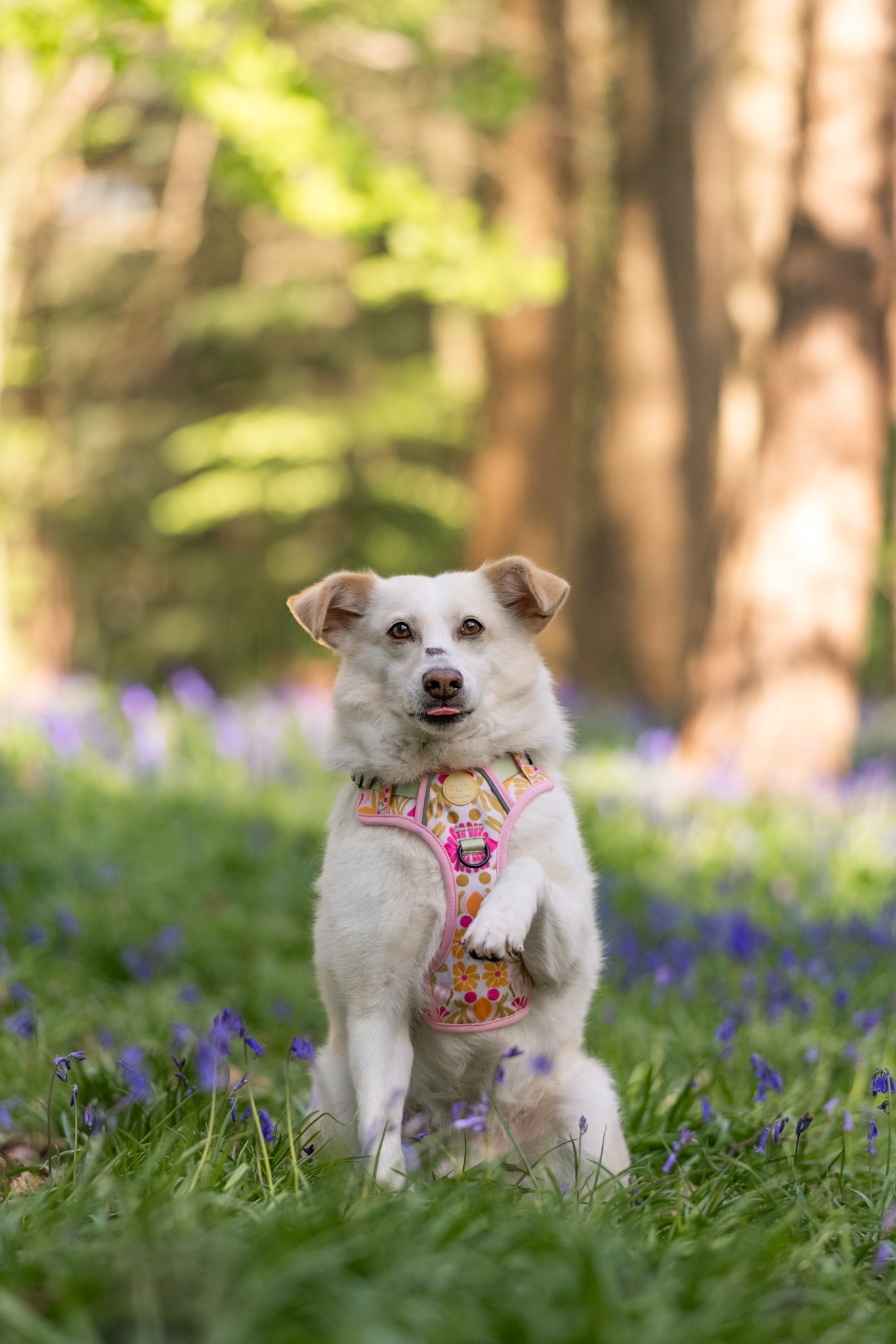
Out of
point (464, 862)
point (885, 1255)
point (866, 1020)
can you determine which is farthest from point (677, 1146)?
point (866, 1020)

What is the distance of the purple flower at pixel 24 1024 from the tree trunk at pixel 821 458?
16.5ft

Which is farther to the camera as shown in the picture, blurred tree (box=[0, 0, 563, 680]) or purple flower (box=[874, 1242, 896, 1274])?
blurred tree (box=[0, 0, 563, 680])

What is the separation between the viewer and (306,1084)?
4137mm

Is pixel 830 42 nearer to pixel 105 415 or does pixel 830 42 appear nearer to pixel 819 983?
pixel 819 983

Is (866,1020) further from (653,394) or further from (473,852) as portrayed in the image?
(653,394)

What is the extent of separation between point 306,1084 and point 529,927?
1.49m

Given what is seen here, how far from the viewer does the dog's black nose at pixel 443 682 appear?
3.14 m

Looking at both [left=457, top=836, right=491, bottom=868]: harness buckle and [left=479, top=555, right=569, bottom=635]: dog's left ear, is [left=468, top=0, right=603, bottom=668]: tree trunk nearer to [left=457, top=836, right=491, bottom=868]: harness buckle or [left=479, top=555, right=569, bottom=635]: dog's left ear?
[left=479, top=555, right=569, bottom=635]: dog's left ear

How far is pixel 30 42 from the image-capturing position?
7102 millimetres

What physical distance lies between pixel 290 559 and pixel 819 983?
585 inches

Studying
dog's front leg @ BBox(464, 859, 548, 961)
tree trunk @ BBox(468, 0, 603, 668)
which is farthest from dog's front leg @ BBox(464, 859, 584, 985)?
tree trunk @ BBox(468, 0, 603, 668)

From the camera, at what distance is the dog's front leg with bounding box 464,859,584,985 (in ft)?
9.38

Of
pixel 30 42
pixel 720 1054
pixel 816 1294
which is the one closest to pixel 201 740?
pixel 30 42

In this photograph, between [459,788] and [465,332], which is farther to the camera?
[465,332]
